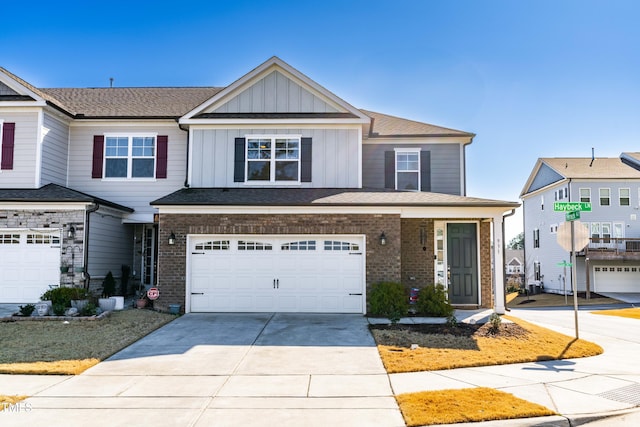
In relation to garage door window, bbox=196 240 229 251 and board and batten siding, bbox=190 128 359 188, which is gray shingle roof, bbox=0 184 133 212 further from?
garage door window, bbox=196 240 229 251

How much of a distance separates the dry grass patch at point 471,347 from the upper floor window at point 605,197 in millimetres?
24771

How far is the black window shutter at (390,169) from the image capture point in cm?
1697

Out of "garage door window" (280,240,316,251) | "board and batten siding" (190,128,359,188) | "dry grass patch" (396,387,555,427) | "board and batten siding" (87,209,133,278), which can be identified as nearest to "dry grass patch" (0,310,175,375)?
"board and batten siding" (87,209,133,278)

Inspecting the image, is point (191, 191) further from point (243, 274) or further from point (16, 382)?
point (16, 382)

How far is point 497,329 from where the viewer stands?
1109 cm

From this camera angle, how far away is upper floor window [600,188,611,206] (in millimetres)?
32125

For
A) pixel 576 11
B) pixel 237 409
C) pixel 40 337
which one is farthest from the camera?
pixel 576 11

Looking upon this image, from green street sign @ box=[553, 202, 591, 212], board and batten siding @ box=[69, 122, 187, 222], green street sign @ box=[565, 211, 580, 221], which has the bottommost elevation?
green street sign @ box=[565, 211, 580, 221]

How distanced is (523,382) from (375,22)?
34.7ft

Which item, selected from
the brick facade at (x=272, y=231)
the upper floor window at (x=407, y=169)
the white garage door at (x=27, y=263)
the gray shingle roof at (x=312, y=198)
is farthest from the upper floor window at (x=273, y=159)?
the white garage door at (x=27, y=263)

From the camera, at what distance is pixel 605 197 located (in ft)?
106

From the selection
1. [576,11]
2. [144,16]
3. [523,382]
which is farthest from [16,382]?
[576,11]

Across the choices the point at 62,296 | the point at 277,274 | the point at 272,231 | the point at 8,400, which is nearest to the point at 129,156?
the point at 62,296

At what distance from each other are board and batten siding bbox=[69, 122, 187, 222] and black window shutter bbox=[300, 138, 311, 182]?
161 inches
